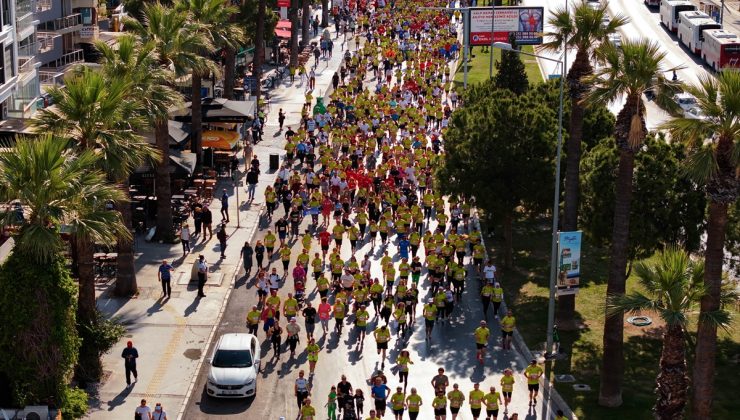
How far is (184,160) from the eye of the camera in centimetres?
4869

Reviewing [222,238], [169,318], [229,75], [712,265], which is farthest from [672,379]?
[229,75]

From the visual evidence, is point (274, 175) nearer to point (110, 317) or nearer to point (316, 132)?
point (316, 132)

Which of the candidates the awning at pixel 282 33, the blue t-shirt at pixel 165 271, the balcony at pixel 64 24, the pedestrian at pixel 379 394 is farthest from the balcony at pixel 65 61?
the pedestrian at pixel 379 394

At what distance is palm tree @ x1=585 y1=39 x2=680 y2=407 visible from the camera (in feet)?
104

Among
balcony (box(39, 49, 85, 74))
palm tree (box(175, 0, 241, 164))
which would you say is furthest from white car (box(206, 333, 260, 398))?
balcony (box(39, 49, 85, 74))

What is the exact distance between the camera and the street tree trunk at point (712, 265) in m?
28.0

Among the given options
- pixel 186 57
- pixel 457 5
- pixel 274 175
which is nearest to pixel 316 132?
pixel 274 175

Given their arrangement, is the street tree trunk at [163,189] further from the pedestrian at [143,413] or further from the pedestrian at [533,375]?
the pedestrian at [533,375]

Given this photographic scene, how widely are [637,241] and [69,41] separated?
35877mm

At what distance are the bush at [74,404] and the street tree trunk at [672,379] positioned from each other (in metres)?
13.5

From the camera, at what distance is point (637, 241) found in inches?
1489

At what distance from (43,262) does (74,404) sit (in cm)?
367

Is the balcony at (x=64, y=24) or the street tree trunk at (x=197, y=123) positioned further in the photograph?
the balcony at (x=64, y=24)

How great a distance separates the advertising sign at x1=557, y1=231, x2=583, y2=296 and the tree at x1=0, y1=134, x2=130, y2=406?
42.2 feet
